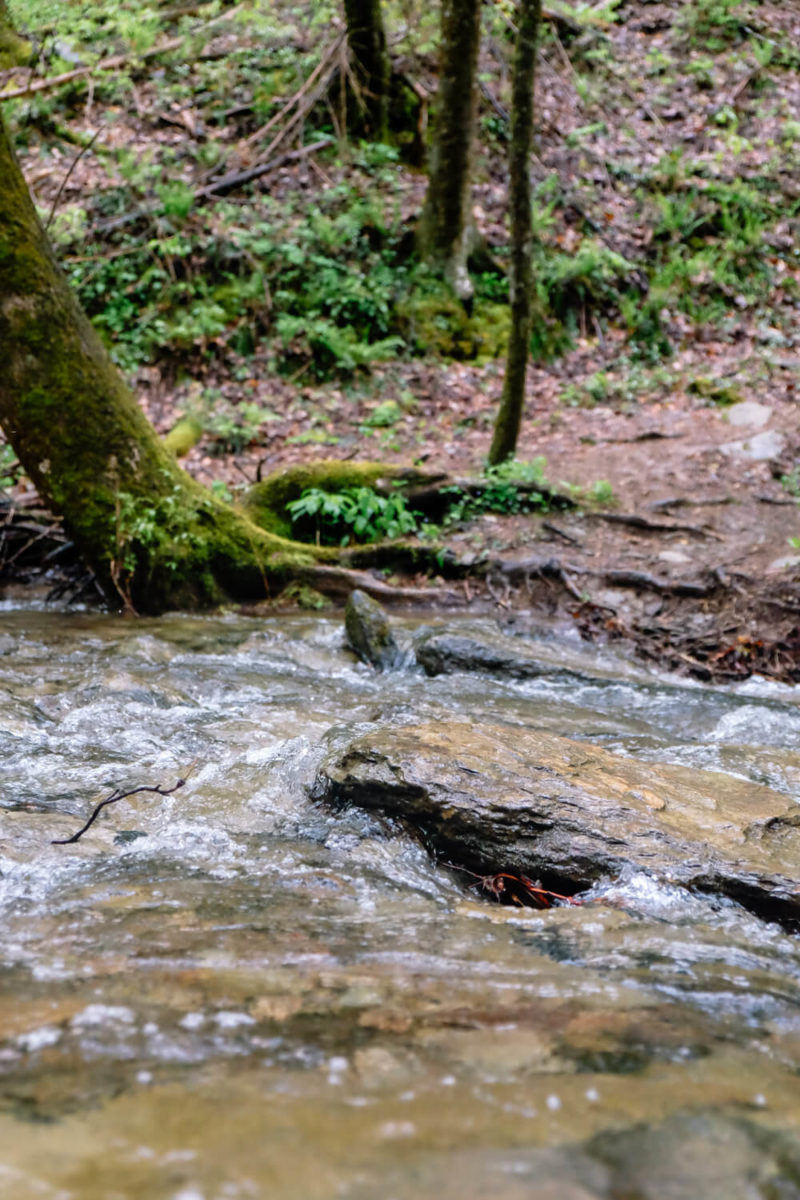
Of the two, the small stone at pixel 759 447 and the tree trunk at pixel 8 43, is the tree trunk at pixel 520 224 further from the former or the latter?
the tree trunk at pixel 8 43

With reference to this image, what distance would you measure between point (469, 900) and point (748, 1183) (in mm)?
1498

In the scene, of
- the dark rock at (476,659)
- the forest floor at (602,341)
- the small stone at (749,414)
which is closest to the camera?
the dark rock at (476,659)

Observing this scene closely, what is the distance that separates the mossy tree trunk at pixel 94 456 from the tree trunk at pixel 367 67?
868 centimetres

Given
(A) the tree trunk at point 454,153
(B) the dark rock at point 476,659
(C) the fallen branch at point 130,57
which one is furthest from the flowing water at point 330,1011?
(C) the fallen branch at point 130,57

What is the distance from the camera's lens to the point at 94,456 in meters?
6.03

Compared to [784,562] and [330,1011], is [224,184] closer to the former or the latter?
[784,562]

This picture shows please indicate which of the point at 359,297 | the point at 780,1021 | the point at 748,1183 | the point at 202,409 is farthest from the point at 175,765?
the point at 359,297

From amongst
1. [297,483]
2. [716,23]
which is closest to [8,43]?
[297,483]

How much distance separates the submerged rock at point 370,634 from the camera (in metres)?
5.75

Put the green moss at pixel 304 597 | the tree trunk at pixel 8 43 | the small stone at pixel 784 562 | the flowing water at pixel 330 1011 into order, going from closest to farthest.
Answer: the flowing water at pixel 330 1011 → the tree trunk at pixel 8 43 → the small stone at pixel 784 562 → the green moss at pixel 304 597

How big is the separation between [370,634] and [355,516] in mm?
2109

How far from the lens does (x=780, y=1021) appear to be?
1.90m

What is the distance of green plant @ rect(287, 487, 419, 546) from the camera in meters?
7.65

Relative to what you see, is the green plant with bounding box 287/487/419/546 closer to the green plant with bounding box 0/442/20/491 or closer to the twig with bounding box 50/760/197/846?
the green plant with bounding box 0/442/20/491
